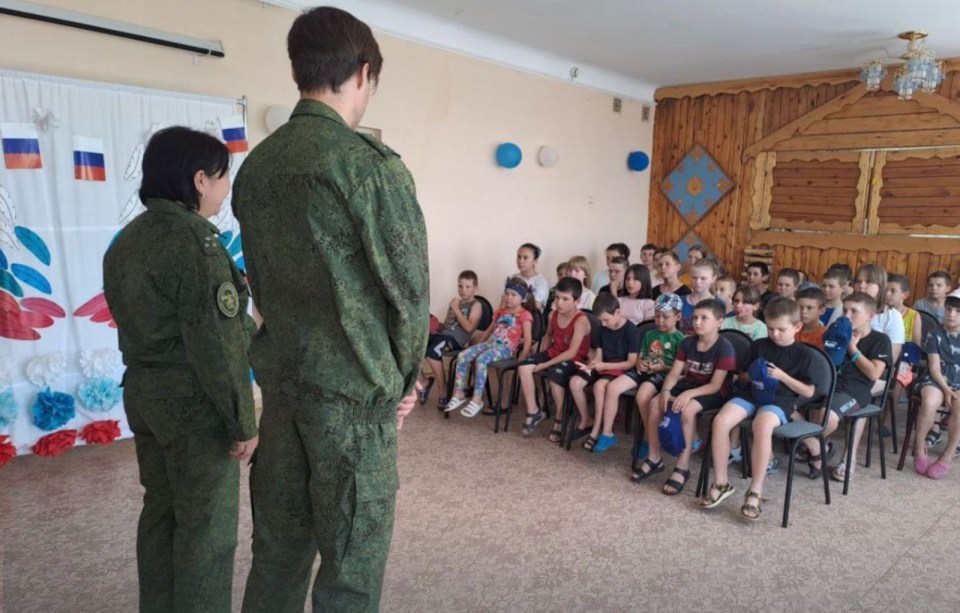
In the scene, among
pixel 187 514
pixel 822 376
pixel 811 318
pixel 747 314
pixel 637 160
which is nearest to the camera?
pixel 187 514

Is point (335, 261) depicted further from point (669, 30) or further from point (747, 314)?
point (669, 30)

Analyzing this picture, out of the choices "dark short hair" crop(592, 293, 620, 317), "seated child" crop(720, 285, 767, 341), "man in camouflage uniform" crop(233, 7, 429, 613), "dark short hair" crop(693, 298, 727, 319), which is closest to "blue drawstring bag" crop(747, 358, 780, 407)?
"dark short hair" crop(693, 298, 727, 319)

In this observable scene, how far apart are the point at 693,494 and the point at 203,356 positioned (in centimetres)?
268

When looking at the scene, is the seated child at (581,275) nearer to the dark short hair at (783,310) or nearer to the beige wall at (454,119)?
the beige wall at (454,119)

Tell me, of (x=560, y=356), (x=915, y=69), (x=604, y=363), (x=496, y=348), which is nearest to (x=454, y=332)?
(x=496, y=348)

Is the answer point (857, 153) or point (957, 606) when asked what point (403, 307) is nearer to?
point (957, 606)

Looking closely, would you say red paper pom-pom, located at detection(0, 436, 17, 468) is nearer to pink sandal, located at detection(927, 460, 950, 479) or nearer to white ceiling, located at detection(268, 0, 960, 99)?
white ceiling, located at detection(268, 0, 960, 99)

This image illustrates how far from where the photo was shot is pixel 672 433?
3.40 m

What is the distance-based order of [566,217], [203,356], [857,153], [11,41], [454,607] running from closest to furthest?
1. [203,356]
2. [454,607]
3. [11,41]
4. [857,153]
5. [566,217]

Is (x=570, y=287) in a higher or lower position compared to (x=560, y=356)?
higher

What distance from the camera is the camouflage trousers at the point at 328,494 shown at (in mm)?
1271

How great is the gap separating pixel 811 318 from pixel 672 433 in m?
1.21

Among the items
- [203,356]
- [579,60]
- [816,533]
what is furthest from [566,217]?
[203,356]

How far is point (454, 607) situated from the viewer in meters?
2.37
